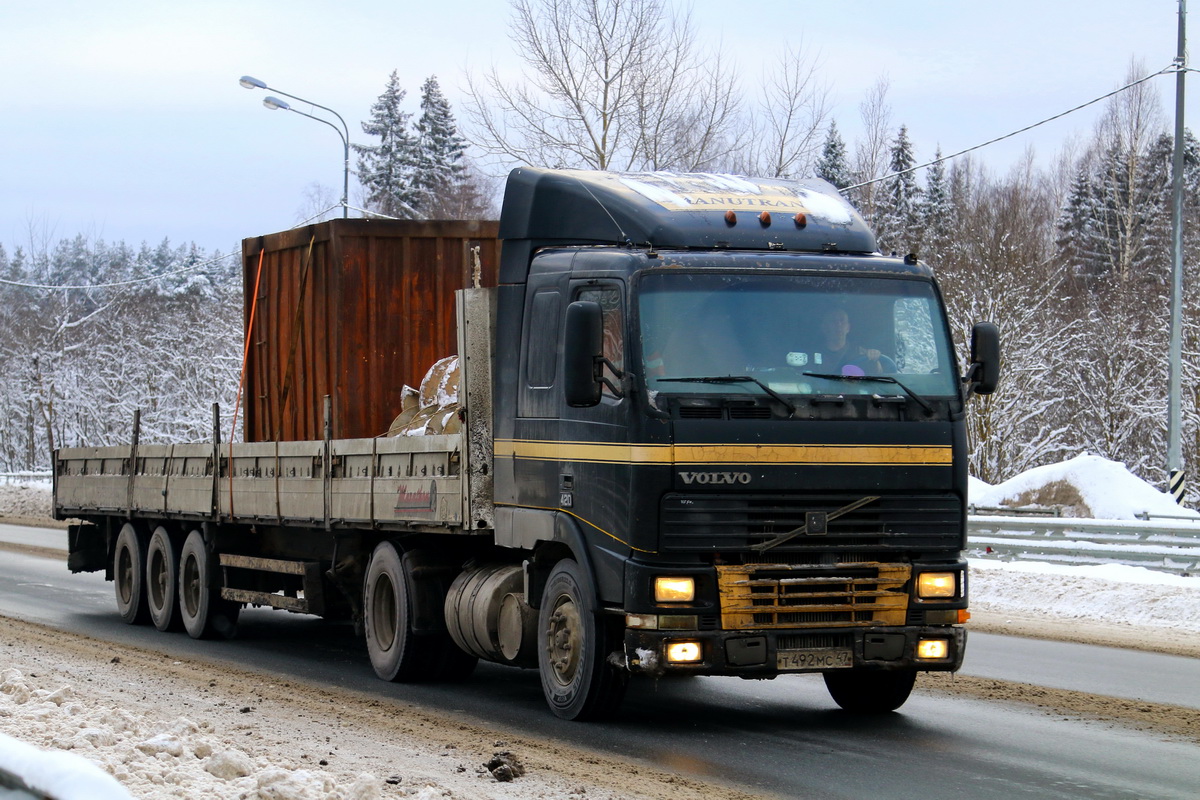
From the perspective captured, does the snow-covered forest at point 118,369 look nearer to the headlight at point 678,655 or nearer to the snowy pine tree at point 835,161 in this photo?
the snowy pine tree at point 835,161

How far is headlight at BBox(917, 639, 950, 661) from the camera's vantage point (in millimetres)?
8500

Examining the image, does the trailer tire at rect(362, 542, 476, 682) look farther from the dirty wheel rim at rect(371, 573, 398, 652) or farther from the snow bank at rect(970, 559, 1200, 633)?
the snow bank at rect(970, 559, 1200, 633)

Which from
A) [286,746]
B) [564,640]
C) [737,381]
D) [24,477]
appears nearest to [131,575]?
[564,640]

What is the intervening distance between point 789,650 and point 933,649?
0.89m

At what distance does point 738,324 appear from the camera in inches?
333

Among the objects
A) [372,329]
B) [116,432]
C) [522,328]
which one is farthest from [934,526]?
[116,432]

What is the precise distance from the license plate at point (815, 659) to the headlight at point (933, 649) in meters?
0.44

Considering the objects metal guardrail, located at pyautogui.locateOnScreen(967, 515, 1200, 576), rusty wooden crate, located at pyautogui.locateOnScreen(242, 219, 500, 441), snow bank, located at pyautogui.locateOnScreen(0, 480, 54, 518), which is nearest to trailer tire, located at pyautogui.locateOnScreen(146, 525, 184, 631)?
rusty wooden crate, located at pyautogui.locateOnScreen(242, 219, 500, 441)

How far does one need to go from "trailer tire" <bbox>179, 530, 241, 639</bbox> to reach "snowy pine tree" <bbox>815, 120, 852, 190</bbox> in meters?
49.2

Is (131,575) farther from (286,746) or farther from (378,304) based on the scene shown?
(286,746)

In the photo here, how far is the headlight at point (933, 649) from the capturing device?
8500 millimetres

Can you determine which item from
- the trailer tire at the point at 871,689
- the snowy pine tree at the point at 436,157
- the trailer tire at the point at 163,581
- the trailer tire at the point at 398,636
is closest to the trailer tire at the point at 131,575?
the trailer tire at the point at 163,581

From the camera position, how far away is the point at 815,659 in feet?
27.2

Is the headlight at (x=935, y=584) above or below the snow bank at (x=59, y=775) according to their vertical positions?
above
